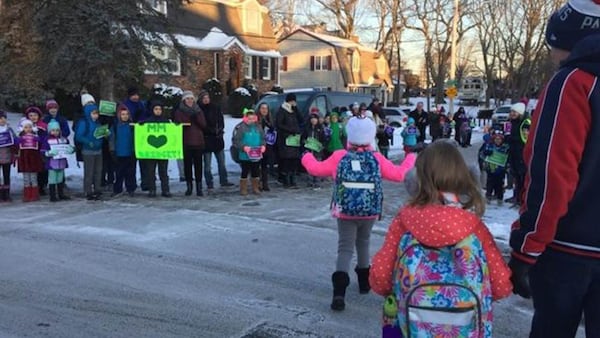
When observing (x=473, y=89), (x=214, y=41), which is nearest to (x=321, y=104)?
(x=214, y=41)

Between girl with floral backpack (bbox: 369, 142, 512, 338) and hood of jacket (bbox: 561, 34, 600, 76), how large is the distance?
647 millimetres

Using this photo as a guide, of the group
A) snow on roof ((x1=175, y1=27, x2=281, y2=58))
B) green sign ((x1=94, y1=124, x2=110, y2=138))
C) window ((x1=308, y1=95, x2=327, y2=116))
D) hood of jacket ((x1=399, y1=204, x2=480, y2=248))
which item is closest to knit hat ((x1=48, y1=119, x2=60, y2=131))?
green sign ((x1=94, y1=124, x2=110, y2=138))

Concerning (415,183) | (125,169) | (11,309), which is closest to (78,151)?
(125,169)

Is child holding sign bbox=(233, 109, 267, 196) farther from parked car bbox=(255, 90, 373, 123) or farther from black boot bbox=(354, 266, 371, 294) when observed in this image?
black boot bbox=(354, 266, 371, 294)

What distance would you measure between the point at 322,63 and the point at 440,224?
2008 inches

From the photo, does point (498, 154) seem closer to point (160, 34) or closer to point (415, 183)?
point (415, 183)

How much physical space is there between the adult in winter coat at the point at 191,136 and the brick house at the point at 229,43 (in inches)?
915

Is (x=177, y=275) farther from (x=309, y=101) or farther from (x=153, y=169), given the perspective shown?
(x=309, y=101)

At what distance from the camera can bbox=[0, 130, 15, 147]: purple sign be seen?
9648mm

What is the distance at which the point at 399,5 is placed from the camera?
2169 inches

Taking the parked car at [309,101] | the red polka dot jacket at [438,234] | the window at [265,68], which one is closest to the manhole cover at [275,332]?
the red polka dot jacket at [438,234]

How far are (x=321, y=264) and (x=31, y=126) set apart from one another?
238 inches

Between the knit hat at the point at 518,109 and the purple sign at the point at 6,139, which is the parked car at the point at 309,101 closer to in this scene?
the knit hat at the point at 518,109

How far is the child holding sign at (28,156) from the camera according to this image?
955 cm
